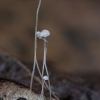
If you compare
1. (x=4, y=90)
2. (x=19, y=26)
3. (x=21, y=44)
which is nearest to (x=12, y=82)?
(x=4, y=90)

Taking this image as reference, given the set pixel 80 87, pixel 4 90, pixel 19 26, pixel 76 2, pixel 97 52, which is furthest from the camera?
pixel 76 2

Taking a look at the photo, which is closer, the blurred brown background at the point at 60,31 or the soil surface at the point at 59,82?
the soil surface at the point at 59,82

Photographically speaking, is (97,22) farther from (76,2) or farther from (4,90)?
(4,90)

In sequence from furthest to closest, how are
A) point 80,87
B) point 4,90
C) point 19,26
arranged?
point 19,26 < point 80,87 < point 4,90

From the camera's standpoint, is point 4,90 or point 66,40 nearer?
point 4,90

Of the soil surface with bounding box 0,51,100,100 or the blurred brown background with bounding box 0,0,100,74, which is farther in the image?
the blurred brown background with bounding box 0,0,100,74

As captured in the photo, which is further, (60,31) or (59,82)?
(60,31)

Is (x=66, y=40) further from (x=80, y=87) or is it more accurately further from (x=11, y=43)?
(x=80, y=87)

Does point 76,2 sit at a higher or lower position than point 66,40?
higher
